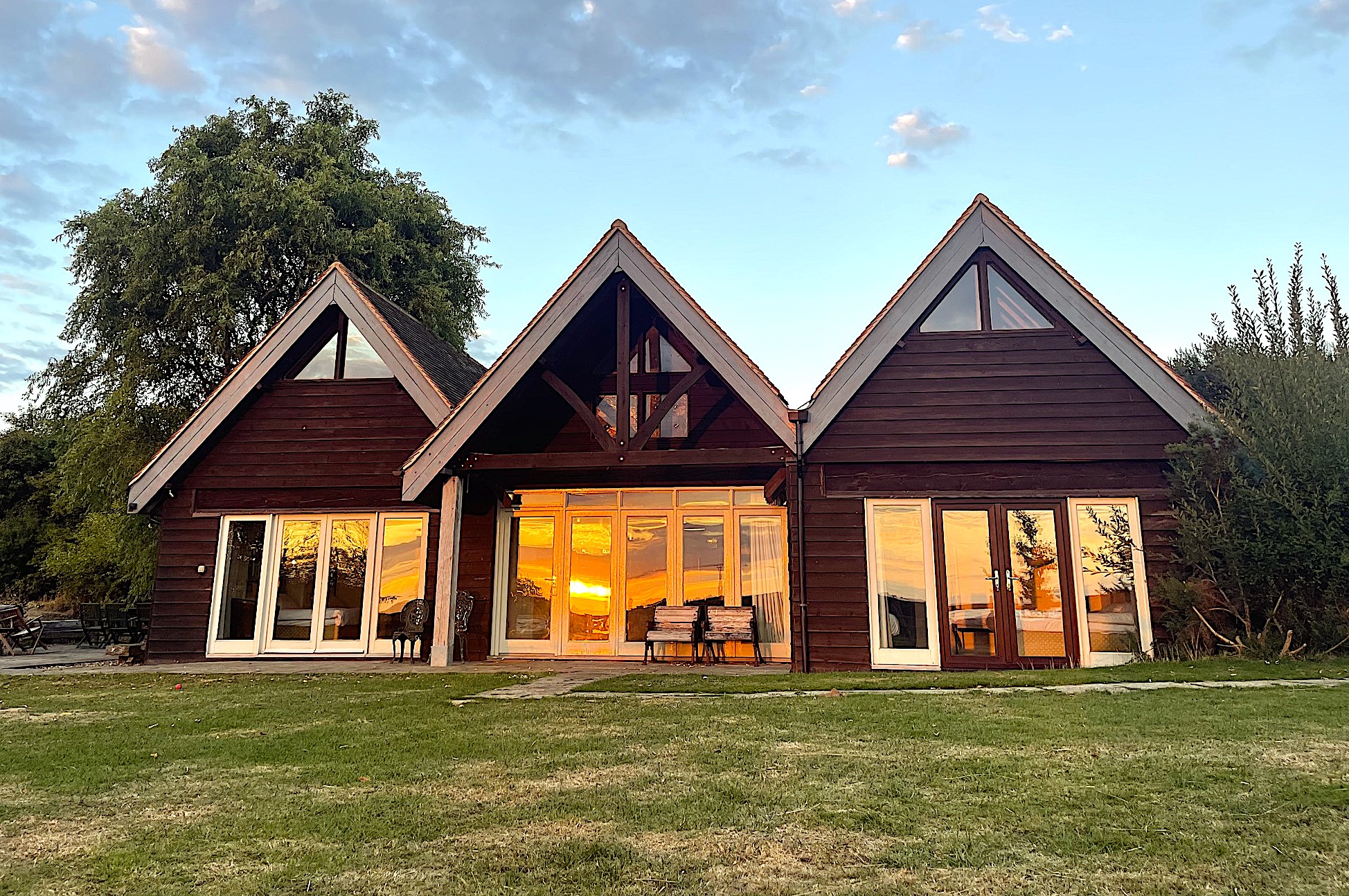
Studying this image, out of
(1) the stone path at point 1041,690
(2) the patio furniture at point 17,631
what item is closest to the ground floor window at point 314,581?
(2) the patio furniture at point 17,631

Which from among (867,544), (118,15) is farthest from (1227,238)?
(118,15)

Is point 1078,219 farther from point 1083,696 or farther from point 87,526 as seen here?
point 87,526

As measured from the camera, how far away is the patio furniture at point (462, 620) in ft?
40.5

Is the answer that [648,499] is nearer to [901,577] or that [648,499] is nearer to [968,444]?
[901,577]

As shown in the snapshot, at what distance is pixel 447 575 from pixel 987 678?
22.8 ft

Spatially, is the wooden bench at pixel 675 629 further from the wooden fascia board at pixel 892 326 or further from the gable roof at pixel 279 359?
the gable roof at pixel 279 359

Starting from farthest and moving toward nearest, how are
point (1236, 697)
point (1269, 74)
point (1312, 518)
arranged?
point (1269, 74)
point (1312, 518)
point (1236, 697)

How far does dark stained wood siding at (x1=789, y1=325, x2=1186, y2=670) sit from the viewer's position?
35.1 feet

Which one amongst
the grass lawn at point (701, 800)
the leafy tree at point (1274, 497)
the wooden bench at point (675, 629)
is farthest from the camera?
the wooden bench at point (675, 629)

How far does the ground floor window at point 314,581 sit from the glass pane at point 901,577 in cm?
716

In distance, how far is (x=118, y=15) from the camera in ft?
41.1

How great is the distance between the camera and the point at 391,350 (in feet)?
43.2

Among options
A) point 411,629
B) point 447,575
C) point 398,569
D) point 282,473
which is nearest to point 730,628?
point 447,575

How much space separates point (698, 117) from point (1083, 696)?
460 inches
